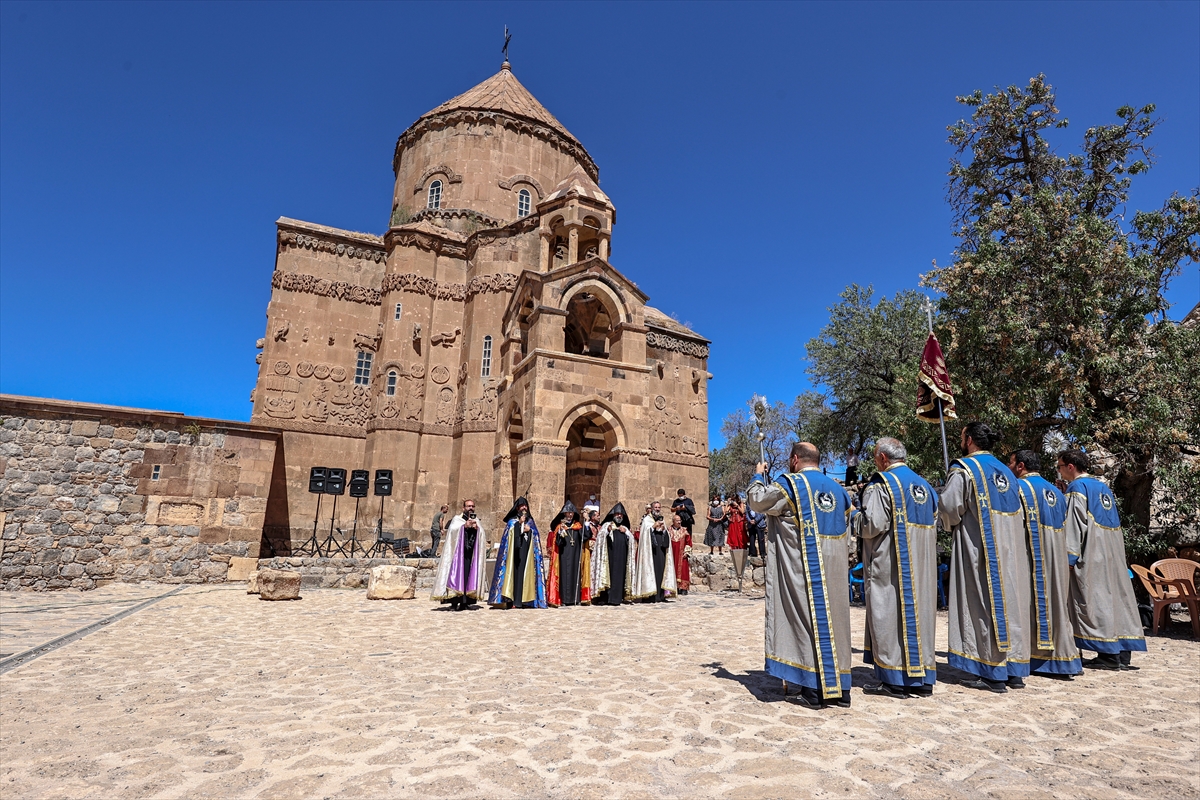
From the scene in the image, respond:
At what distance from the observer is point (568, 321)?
20141mm

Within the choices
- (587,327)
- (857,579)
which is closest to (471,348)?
(587,327)

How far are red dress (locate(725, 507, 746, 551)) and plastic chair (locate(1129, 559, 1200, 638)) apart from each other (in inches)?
260

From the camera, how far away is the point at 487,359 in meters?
20.7

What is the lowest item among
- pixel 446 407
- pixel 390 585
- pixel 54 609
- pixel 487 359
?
pixel 54 609

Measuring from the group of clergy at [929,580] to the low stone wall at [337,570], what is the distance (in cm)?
1099

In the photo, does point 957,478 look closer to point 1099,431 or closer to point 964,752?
point 964,752

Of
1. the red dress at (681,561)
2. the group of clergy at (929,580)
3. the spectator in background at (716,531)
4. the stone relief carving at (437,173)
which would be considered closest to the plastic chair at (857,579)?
the red dress at (681,561)

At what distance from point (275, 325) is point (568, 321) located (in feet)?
31.3

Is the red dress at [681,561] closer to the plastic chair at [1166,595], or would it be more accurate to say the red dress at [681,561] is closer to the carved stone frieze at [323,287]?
the plastic chair at [1166,595]

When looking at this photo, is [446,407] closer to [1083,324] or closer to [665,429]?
[665,429]

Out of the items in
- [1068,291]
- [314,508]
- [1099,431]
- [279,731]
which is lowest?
[279,731]

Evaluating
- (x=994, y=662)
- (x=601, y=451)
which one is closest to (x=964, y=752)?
(x=994, y=662)

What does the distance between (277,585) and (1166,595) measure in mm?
13949

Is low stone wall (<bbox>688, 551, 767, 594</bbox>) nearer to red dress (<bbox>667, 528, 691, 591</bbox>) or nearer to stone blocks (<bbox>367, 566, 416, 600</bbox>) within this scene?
red dress (<bbox>667, 528, 691, 591</bbox>)
